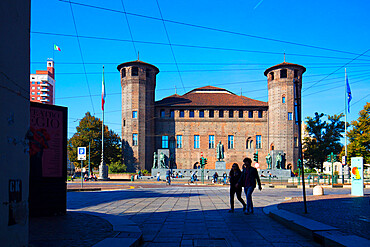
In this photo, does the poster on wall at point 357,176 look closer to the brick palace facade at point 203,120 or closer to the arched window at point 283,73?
the brick palace facade at point 203,120

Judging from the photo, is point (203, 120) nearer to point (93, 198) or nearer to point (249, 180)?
point (93, 198)

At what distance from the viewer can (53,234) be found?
6.38 m

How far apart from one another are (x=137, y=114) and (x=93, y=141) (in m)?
8.73

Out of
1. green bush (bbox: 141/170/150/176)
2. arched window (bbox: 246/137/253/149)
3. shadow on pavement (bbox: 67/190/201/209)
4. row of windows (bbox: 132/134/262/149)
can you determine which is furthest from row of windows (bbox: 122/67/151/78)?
shadow on pavement (bbox: 67/190/201/209)

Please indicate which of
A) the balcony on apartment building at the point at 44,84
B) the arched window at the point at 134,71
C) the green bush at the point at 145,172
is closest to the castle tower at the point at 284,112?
the green bush at the point at 145,172

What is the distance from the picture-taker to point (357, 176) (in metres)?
17.0

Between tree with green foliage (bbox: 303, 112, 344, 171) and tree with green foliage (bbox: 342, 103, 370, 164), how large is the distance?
11.5 metres

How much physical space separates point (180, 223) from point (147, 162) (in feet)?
180

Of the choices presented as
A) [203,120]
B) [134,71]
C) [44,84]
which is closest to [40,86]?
[44,84]

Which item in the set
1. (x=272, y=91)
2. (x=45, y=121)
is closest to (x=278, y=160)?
(x=272, y=91)

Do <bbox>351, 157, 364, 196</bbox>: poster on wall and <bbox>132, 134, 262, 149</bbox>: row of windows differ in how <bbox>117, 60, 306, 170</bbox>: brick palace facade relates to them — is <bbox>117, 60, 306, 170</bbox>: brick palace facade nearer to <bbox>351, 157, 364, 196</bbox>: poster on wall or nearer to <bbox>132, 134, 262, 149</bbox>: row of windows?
<bbox>132, 134, 262, 149</bbox>: row of windows

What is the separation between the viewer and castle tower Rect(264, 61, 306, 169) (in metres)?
61.3

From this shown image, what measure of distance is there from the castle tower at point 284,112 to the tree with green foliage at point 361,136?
40.8 feet

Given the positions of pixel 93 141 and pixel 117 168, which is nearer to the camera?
pixel 117 168
